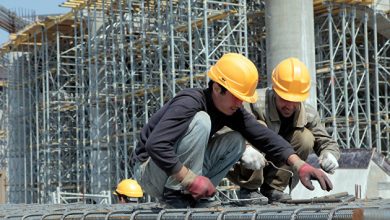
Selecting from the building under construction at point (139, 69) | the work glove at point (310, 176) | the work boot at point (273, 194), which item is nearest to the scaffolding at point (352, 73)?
the building under construction at point (139, 69)

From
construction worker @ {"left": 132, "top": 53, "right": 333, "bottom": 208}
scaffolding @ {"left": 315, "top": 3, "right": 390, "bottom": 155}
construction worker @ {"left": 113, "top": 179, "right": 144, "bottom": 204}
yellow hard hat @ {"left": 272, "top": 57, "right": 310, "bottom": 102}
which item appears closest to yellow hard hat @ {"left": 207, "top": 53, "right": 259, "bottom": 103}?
construction worker @ {"left": 132, "top": 53, "right": 333, "bottom": 208}

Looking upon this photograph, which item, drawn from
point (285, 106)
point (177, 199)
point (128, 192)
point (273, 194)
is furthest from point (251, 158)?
point (128, 192)

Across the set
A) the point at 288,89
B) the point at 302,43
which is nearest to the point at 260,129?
the point at 288,89

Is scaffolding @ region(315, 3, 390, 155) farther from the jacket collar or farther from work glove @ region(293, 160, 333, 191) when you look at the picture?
work glove @ region(293, 160, 333, 191)

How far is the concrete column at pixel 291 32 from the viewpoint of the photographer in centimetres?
1427

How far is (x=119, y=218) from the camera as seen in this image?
3734 mm

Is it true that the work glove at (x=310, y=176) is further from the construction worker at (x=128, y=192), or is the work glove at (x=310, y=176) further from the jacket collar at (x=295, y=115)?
the construction worker at (x=128, y=192)

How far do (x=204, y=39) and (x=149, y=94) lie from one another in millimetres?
2561

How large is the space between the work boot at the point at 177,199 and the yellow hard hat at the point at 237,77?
574 mm

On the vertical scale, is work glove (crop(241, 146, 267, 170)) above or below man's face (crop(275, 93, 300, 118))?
below

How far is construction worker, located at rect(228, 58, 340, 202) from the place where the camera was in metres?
5.03

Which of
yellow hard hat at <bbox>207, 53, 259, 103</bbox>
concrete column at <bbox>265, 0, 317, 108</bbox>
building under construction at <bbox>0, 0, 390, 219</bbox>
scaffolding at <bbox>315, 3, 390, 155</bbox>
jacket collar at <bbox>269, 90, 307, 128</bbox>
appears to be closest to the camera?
yellow hard hat at <bbox>207, 53, 259, 103</bbox>

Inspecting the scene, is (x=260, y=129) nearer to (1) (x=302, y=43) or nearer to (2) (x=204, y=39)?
(1) (x=302, y=43)

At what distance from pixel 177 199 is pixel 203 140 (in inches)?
14.7
